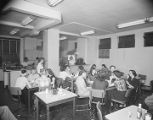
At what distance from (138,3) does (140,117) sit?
2.75m

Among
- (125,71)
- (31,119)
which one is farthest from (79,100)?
(125,71)

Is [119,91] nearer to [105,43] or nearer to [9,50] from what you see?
[105,43]

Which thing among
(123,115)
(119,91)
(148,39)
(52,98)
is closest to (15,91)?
Answer: (52,98)

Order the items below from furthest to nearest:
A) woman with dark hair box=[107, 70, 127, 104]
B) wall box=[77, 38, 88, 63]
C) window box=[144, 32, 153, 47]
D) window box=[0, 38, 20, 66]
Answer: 1. wall box=[77, 38, 88, 63]
2. window box=[0, 38, 20, 66]
3. window box=[144, 32, 153, 47]
4. woman with dark hair box=[107, 70, 127, 104]

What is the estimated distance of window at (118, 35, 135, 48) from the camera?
5.93 m

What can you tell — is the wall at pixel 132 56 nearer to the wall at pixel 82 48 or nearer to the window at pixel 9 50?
the wall at pixel 82 48

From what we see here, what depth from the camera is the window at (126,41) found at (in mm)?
5930

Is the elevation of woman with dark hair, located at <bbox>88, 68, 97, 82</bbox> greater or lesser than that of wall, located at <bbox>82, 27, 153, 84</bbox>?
lesser

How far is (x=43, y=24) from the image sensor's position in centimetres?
453

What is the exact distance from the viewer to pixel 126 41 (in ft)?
20.3

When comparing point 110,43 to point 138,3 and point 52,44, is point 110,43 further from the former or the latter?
point 138,3

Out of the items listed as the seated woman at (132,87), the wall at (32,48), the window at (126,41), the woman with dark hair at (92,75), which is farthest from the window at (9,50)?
the seated woman at (132,87)

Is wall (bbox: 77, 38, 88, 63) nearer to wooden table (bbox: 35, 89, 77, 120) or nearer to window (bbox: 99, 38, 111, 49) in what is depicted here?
window (bbox: 99, 38, 111, 49)

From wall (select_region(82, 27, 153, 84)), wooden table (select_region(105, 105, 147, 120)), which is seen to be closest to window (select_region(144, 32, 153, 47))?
wall (select_region(82, 27, 153, 84))
